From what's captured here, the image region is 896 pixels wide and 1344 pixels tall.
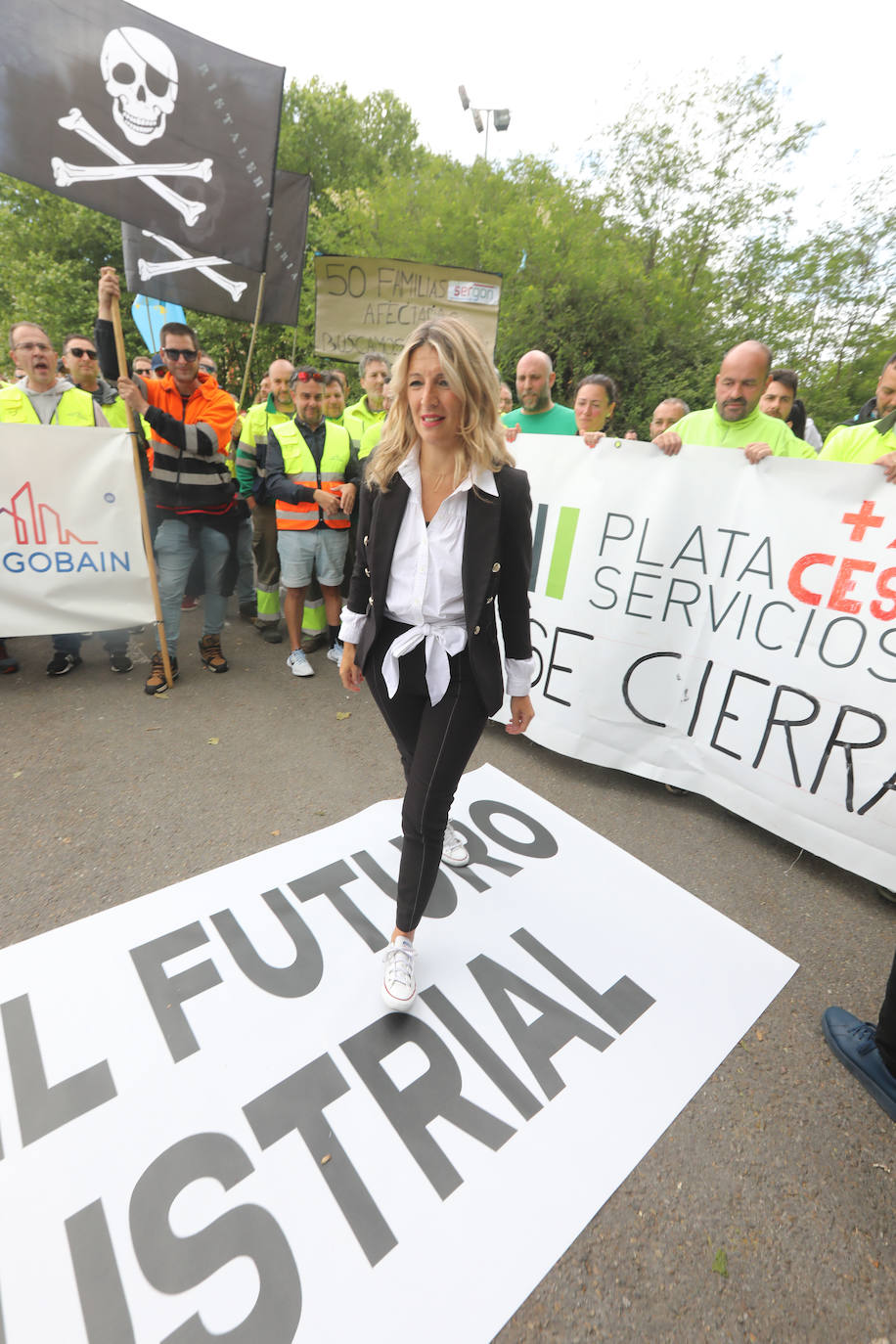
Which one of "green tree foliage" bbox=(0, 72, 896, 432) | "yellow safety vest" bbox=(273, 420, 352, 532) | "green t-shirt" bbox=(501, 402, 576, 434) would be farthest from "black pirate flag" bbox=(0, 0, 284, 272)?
"green tree foliage" bbox=(0, 72, 896, 432)

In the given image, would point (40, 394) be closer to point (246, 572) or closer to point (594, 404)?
point (246, 572)

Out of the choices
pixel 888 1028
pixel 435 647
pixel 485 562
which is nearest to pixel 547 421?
pixel 485 562

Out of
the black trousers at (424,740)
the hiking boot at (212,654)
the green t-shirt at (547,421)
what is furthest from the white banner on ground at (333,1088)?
the green t-shirt at (547,421)

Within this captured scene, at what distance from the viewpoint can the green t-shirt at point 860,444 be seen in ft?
10.6

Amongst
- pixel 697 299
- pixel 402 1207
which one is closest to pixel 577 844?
pixel 402 1207

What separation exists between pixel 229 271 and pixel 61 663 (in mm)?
2954

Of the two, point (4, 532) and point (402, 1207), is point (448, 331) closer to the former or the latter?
point (402, 1207)

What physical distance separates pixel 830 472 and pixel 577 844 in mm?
1985

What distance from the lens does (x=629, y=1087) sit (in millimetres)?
1877

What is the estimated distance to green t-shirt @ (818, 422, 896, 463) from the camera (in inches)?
127

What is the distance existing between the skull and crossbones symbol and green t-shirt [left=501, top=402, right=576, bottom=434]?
237cm

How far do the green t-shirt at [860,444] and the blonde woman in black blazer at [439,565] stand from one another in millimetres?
2314

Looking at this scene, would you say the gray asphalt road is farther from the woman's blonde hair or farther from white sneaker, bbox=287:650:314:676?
the woman's blonde hair

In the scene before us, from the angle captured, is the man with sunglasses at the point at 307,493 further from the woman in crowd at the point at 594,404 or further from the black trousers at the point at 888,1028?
the black trousers at the point at 888,1028
